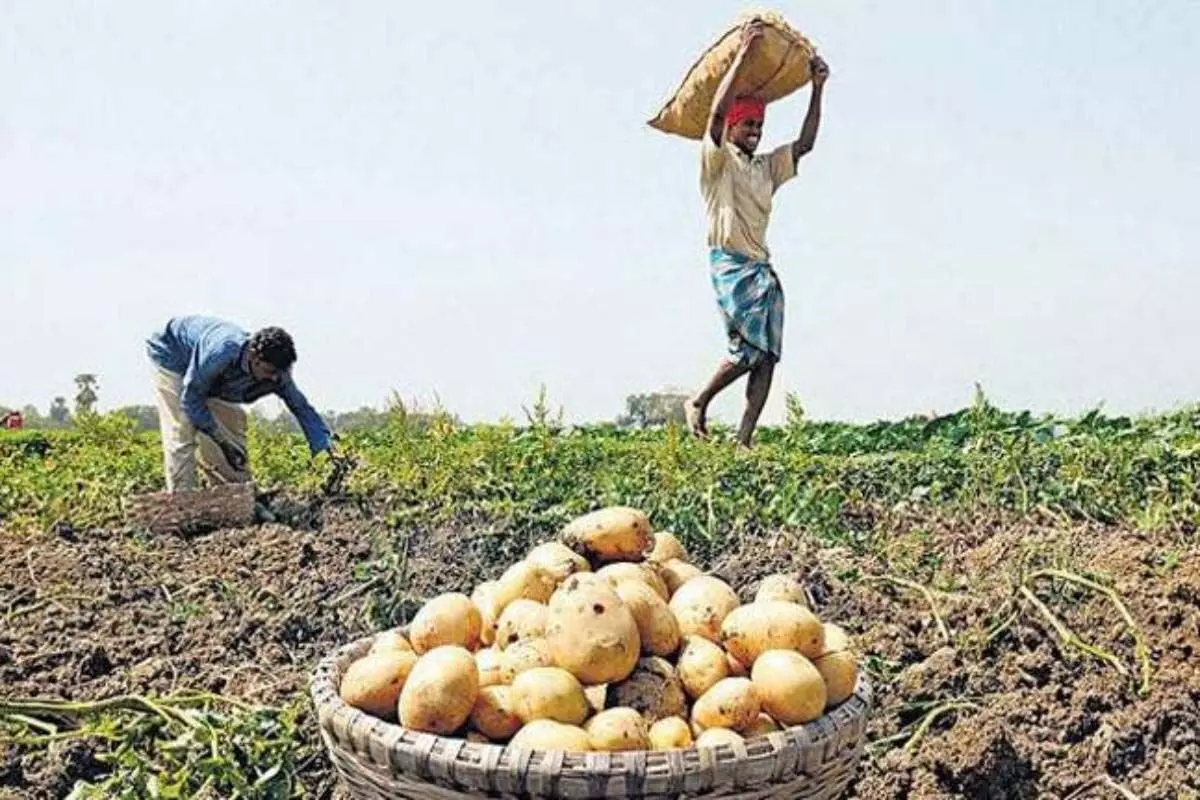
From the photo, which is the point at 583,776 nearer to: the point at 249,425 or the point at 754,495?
the point at 754,495

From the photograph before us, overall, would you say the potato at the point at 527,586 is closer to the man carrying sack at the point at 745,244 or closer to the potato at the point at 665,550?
the potato at the point at 665,550

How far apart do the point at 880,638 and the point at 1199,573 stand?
0.89m

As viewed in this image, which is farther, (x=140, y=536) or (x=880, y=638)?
(x=140, y=536)

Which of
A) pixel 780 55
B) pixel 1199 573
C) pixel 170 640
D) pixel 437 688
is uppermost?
pixel 780 55

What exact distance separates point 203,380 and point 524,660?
4350 millimetres

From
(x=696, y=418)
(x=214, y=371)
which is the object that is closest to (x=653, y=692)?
(x=214, y=371)

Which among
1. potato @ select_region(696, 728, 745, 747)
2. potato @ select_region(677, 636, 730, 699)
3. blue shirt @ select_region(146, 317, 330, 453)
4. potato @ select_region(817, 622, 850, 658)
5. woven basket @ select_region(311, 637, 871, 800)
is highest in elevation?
blue shirt @ select_region(146, 317, 330, 453)

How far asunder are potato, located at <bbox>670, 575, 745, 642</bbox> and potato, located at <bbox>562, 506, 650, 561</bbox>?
6.6 inches

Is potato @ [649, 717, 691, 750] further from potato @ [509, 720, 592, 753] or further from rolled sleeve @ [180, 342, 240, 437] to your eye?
rolled sleeve @ [180, 342, 240, 437]

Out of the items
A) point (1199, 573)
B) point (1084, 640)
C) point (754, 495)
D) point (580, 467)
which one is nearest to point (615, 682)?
point (1084, 640)

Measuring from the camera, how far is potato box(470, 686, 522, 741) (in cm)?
219

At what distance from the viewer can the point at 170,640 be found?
3709mm

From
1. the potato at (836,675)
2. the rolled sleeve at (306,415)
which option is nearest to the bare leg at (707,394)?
the rolled sleeve at (306,415)

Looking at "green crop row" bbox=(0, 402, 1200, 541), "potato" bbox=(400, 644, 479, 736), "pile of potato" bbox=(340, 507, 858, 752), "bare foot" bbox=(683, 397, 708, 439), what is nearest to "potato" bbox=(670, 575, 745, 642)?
"pile of potato" bbox=(340, 507, 858, 752)
